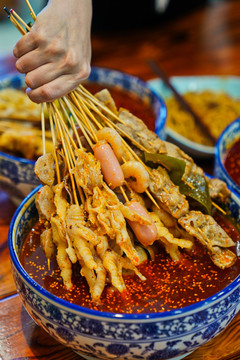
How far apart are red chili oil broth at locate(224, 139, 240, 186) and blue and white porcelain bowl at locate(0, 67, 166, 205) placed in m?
0.29

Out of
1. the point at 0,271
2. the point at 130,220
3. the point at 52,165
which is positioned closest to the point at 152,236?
the point at 130,220

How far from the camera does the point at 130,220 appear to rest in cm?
124

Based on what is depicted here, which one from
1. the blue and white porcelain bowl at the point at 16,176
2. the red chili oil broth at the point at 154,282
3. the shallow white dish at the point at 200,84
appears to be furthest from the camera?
the shallow white dish at the point at 200,84

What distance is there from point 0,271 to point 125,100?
1.09m

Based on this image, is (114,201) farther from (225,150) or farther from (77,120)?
(225,150)

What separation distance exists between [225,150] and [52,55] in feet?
3.12

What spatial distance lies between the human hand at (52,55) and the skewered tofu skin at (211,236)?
1.62 ft

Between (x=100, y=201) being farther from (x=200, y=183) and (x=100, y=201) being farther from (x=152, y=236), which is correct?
(x=200, y=183)

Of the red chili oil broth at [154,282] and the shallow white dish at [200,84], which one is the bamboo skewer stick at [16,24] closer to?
the red chili oil broth at [154,282]

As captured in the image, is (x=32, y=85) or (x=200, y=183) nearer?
(x=32, y=85)

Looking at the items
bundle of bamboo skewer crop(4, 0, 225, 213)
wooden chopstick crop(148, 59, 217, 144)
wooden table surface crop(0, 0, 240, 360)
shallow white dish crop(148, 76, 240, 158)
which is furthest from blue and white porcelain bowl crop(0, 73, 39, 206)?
shallow white dish crop(148, 76, 240, 158)

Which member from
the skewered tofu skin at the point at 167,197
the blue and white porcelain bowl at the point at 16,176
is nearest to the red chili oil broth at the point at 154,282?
the skewered tofu skin at the point at 167,197

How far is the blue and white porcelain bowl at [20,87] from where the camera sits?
5.68 ft

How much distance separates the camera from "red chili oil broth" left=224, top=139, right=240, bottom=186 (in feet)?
5.74
